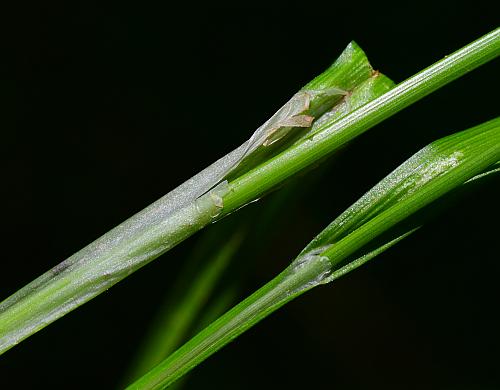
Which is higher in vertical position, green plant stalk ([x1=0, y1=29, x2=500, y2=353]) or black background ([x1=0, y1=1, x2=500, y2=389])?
black background ([x1=0, y1=1, x2=500, y2=389])

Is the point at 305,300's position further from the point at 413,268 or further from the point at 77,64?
the point at 77,64

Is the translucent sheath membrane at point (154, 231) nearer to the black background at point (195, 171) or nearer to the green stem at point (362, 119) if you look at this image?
the green stem at point (362, 119)

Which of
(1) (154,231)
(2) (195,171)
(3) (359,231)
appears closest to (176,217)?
(1) (154,231)

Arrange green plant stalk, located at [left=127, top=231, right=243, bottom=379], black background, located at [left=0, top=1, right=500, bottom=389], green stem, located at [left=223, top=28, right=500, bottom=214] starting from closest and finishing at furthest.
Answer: green stem, located at [left=223, top=28, right=500, bottom=214] < green plant stalk, located at [left=127, top=231, right=243, bottom=379] < black background, located at [left=0, top=1, right=500, bottom=389]

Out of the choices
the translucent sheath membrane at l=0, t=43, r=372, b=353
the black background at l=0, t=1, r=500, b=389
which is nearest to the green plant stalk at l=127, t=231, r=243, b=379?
the translucent sheath membrane at l=0, t=43, r=372, b=353

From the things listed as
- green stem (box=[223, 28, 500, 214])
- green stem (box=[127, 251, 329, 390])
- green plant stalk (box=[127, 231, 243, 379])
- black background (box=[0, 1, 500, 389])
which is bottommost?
green stem (box=[127, 251, 329, 390])

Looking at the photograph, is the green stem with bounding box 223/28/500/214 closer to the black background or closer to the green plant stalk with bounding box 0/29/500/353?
the green plant stalk with bounding box 0/29/500/353
